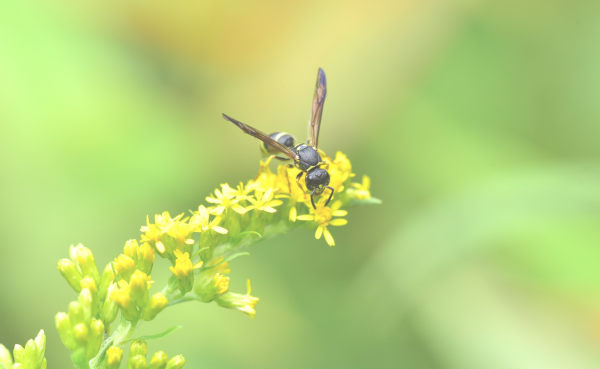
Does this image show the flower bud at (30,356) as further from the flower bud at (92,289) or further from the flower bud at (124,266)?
the flower bud at (124,266)

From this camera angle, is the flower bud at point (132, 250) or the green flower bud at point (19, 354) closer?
the green flower bud at point (19, 354)

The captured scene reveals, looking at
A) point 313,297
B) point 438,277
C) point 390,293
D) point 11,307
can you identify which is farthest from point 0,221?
point 438,277

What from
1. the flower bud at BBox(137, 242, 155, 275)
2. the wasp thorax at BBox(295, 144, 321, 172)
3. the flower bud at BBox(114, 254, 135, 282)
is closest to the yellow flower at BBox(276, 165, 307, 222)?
the wasp thorax at BBox(295, 144, 321, 172)

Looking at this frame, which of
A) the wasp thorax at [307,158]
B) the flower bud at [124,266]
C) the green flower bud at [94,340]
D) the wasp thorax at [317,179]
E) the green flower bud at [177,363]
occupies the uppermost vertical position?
the wasp thorax at [307,158]

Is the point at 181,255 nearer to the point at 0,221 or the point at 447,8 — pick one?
the point at 0,221

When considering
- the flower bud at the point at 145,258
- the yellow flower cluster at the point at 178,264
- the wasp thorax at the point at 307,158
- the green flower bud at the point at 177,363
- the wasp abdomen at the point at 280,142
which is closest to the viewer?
the yellow flower cluster at the point at 178,264

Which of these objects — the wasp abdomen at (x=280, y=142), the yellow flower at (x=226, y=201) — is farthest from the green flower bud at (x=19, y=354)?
the wasp abdomen at (x=280, y=142)

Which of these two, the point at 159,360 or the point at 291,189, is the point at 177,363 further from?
the point at 291,189
